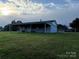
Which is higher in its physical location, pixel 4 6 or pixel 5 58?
pixel 4 6

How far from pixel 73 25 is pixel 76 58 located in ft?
A: 145

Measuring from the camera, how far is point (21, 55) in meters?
7.87

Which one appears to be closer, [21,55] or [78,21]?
[21,55]

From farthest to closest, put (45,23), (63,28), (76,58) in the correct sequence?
(63,28) → (45,23) → (76,58)

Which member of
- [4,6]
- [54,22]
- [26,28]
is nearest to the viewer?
[4,6]

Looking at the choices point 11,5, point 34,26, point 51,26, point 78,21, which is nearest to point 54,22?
point 51,26

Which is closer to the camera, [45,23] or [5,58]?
[5,58]

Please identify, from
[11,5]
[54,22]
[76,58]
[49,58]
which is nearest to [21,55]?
[49,58]

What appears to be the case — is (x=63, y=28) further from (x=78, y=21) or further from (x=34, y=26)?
(x=34, y=26)

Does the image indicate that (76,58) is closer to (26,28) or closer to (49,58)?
(49,58)

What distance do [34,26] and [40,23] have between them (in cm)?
371

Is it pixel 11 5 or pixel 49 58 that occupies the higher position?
pixel 11 5

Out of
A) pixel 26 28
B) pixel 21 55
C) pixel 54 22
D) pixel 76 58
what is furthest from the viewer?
pixel 26 28

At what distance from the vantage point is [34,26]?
131 ft
